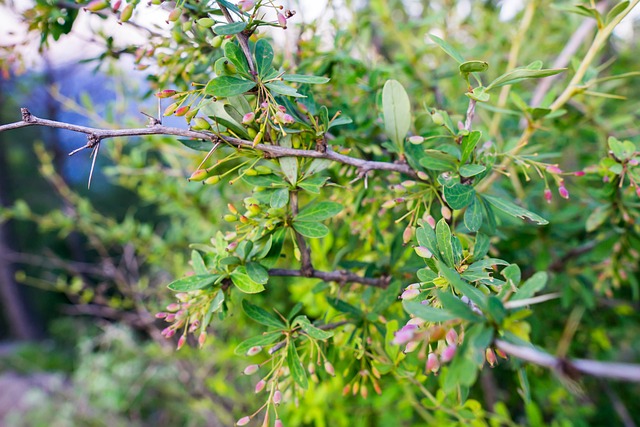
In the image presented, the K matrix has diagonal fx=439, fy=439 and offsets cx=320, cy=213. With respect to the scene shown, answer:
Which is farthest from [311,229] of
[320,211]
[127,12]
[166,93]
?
[127,12]

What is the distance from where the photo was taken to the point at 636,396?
183 centimetres

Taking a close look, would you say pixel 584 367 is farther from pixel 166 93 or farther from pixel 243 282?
pixel 166 93

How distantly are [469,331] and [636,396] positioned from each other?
78.7 inches

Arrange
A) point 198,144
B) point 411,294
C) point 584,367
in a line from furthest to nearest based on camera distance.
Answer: point 198,144, point 411,294, point 584,367

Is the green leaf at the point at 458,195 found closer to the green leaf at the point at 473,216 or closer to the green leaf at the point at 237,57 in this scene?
the green leaf at the point at 473,216

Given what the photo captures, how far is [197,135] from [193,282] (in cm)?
18

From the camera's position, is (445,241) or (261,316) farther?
(261,316)

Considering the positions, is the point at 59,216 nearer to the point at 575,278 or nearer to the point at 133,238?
the point at 133,238

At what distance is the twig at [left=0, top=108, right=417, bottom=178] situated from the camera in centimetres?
46

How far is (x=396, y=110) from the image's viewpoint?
1.85ft

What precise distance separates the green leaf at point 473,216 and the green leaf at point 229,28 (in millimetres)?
334

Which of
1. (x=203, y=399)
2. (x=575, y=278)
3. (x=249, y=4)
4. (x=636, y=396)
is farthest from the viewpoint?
(x=636, y=396)

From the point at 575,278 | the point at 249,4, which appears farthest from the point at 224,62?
the point at 575,278

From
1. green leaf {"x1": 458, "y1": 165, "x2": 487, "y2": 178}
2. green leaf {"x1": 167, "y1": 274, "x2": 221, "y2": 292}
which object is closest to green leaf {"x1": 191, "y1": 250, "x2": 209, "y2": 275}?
green leaf {"x1": 167, "y1": 274, "x2": 221, "y2": 292}
